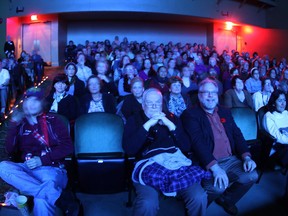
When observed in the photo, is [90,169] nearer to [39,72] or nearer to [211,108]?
[211,108]

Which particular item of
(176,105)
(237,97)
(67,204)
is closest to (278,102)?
(237,97)

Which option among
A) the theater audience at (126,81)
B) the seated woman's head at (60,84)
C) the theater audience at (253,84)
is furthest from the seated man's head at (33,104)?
the theater audience at (253,84)

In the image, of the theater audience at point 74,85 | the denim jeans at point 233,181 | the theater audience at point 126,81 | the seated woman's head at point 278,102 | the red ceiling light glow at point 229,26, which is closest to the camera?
the denim jeans at point 233,181

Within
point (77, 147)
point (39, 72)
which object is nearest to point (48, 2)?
point (39, 72)

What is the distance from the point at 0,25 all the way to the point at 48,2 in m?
2.36

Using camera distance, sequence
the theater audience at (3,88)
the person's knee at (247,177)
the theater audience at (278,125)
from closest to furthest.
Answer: the person's knee at (247,177) < the theater audience at (278,125) < the theater audience at (3,88)

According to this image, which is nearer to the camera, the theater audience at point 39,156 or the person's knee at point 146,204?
the person's knee at point 146,204

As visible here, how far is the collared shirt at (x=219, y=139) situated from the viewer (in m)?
2.47

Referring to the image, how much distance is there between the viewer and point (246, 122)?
3268mm

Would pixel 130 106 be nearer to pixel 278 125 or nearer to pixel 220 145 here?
pixel 220 145

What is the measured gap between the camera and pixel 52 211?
6.63ft

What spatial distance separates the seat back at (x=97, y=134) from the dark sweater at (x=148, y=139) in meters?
0.45

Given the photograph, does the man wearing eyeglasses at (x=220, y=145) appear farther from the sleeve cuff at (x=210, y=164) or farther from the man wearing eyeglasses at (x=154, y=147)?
the man wearing eyeglasses at (x=154, y=147)

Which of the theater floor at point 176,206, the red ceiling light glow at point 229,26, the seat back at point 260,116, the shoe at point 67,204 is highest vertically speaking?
the red ceiling light glow at point 229,26
